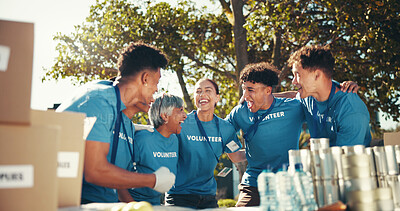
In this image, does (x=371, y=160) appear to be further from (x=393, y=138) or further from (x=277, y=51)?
(x=277, y=51)

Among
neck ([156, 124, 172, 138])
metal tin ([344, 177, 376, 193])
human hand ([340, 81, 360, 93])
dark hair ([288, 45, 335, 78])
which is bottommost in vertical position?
metal tin ([344, 177, 376, 193])

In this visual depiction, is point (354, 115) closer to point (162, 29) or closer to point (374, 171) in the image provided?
point (374, 171)

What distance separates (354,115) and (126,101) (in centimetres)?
186

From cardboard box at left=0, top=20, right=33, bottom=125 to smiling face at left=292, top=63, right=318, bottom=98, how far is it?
2.66m

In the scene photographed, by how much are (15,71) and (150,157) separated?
2088 millimetres

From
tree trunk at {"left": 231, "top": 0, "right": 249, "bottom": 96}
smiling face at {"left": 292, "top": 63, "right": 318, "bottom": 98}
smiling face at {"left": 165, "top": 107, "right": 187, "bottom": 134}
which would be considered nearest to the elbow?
smiling face at {"left": 165, "top": 107, "right": 187, "bottom": 134}

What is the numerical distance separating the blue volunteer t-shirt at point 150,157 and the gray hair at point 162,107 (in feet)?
0.60

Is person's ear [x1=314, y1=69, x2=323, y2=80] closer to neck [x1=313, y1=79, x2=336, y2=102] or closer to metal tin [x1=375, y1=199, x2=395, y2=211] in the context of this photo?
neck [x1=313, y1=79, x2=336, y2=102]

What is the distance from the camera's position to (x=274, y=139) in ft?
13.3

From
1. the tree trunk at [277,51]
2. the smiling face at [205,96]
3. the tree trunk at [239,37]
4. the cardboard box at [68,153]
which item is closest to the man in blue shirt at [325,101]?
the smiling face at [205,96]

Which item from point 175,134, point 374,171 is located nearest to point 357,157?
point 374,171

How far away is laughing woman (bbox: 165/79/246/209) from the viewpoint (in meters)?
4.01

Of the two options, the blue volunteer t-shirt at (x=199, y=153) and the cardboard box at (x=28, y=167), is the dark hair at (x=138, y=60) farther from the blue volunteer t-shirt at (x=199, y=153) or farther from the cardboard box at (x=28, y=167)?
the cardboard box at (x=28, y=167)

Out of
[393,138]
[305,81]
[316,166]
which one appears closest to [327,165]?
[316,166]
